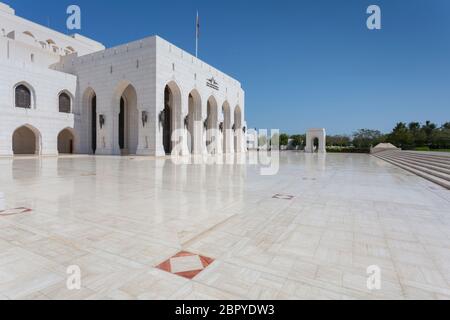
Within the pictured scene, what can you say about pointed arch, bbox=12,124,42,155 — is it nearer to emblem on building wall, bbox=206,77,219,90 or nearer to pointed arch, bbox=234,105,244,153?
emblem on building wall, bbox=206,77,219,90

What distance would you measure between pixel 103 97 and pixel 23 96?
628 cm

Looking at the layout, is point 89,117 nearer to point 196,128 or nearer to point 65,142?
point 65,142

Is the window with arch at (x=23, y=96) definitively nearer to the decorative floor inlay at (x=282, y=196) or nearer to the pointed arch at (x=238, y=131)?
the decorative floor inlay at (x=282, y=196)

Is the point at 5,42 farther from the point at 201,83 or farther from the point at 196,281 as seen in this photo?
the point at 196,281

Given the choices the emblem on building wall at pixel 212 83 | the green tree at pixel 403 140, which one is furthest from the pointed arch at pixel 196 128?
the green tree at pixel 403 140

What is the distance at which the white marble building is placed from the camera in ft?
70.0

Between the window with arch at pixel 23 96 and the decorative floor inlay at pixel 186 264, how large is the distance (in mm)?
25888

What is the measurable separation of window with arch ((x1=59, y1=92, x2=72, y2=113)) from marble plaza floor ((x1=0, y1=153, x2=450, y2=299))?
76.7 feet

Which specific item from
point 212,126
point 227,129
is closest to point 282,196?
point 212,126

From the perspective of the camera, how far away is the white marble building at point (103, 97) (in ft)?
70.0

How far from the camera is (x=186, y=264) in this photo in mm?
2479

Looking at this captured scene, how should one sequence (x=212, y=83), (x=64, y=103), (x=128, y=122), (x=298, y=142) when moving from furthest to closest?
(x=298, y=142), (x=212, y=83), (x=128, y=122), (x=64, y=103)

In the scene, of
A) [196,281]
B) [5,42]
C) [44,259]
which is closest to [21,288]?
[44,259]

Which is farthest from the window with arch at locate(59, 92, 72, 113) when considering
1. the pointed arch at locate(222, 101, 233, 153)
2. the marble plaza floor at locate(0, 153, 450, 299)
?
the marble plaza floor at locate(0, 153, 450, 299)
